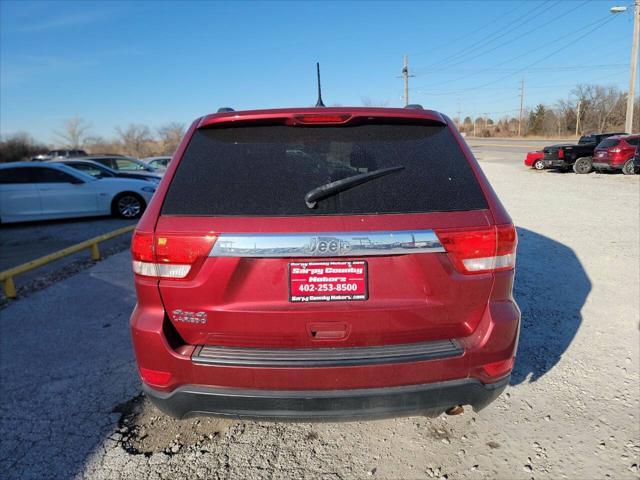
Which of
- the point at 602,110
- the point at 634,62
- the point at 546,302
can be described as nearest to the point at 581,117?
the point at 602,110

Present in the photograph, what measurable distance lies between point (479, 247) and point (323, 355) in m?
0.90

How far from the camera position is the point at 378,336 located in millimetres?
1929

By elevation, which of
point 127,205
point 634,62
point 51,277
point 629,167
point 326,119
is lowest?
point 51,277

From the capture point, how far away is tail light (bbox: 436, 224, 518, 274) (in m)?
1.89

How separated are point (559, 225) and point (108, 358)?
8006mm

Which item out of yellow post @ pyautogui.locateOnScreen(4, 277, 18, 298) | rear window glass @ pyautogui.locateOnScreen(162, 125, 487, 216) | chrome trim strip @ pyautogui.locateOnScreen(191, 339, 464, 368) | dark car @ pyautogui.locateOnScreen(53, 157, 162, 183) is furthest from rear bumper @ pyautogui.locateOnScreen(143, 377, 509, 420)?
dark car @ pyautogui.locateOnScreen(53, 157, 162, 183)

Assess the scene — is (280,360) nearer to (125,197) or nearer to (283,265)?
(283,265)

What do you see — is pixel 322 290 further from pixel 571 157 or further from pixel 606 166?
pixel 571 157

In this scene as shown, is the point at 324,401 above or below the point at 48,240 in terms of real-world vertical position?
above

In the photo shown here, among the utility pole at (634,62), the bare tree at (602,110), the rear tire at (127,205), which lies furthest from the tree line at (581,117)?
the rear tire at (127,205)

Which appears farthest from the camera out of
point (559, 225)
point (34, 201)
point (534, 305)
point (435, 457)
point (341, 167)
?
point (34, 201)

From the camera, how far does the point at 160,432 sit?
2.58 m

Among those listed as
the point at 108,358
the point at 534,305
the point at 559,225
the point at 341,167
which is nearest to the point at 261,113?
the point at 341,167

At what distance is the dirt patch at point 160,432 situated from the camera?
244cm
